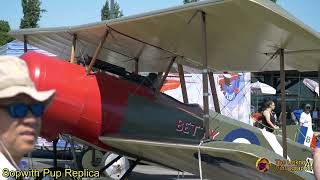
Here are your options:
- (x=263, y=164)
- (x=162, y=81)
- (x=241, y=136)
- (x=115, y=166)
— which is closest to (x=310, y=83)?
(x=115, y=166)

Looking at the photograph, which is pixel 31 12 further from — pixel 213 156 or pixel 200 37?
pixel 213 156

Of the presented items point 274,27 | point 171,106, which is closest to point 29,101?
point 274,27

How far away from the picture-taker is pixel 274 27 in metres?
4.84

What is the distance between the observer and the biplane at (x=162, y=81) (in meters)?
4.60

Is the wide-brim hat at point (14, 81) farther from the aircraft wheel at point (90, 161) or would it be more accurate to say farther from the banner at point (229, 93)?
the banner at point (229, 93)

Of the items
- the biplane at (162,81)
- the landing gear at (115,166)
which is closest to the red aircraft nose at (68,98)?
the biplane at (162,81)

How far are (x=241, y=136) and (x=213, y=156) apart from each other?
1.88 meters

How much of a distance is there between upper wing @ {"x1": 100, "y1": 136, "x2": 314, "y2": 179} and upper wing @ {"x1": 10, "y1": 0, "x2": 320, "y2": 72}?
1316 millimetres

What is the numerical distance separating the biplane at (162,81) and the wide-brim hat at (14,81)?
10.4 feet

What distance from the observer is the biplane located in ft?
15.1

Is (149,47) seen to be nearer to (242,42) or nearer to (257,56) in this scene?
(242,42)

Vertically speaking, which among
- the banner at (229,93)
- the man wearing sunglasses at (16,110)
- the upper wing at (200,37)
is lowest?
the banner at (229,93)

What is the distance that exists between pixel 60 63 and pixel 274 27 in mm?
2378

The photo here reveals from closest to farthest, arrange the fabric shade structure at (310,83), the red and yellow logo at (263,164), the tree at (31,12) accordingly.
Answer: the red and yellow logo at (263,164) < the fabric shade structure at (310,83) < the tree at (31,12)
